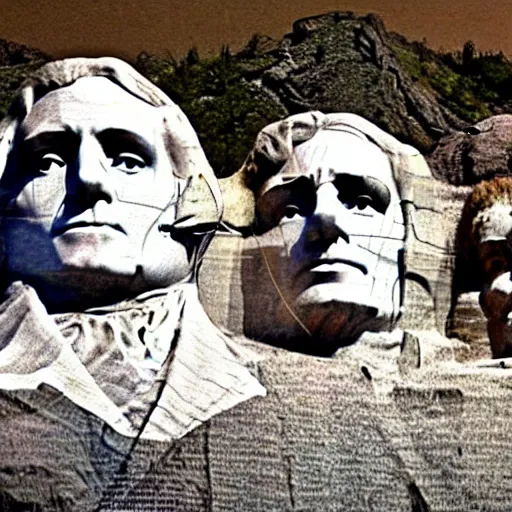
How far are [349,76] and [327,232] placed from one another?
27cm

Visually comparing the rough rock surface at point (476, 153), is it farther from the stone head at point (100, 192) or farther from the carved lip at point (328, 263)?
the stone head at point (100, 192)

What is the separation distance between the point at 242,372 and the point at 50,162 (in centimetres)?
34

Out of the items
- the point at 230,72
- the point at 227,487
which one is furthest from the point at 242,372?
the point at 230,72

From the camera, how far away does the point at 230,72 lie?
7.57 ft

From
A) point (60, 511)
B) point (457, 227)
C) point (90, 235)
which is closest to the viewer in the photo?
point (60, 511)

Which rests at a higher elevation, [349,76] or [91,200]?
[349,76]

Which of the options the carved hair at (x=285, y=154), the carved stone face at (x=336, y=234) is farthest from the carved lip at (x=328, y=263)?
the carved hair at (x=285, y=154)

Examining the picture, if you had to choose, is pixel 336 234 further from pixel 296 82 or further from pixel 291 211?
pixel 296 82

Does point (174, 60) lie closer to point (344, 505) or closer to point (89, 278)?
point (89, 278)

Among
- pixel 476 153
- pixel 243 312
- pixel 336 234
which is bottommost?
pixel 243 312

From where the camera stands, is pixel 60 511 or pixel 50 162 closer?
pixel 60 511

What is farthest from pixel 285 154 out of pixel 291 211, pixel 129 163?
pixel 129 163

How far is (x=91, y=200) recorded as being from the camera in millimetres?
2068

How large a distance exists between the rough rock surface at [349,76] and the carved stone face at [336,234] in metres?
0.11
